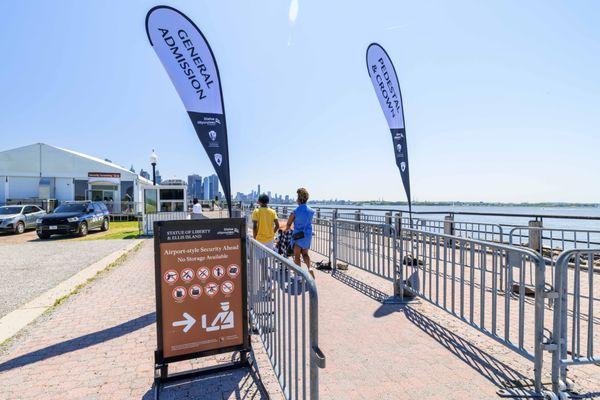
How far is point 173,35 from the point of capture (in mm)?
5293

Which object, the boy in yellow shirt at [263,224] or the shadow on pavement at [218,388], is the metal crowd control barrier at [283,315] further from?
the boy in yellow shirt at [263,224]

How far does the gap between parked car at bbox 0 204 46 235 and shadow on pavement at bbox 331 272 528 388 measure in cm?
1885

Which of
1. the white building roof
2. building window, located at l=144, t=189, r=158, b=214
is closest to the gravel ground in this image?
building window, located at l=144, t=189, r=158, b=214

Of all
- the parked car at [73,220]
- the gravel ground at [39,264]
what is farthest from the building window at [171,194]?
the gravel ground at [39,264]

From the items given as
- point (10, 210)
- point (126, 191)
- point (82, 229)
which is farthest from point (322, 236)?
point (126, 191)

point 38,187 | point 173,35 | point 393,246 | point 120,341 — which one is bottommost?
point 120,341

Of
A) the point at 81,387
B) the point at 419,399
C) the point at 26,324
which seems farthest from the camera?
the point at 26,324

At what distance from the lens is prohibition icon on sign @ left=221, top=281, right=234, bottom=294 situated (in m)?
3.30

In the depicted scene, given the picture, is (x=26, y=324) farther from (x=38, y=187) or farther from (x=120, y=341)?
(x=38, y=187)

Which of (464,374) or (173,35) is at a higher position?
(173,35)

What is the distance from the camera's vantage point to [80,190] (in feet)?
94.6

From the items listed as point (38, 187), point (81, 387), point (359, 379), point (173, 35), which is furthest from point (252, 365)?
point (38, 187)

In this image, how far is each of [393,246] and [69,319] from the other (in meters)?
5.15

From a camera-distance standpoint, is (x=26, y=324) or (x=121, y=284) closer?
(x=26, y=324)
